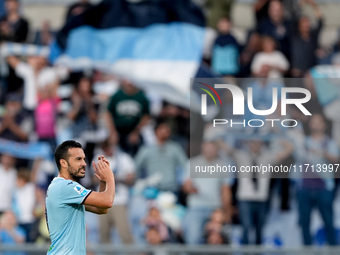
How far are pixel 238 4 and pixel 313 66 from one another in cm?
276

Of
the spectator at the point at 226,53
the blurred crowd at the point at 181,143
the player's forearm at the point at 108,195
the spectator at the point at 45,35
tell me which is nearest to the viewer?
the player's forearm at the point at 108,195

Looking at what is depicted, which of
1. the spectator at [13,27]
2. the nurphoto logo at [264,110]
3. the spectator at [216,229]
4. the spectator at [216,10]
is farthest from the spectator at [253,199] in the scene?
the spectator at [13,27]

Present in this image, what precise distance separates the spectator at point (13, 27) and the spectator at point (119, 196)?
3640 millimetres

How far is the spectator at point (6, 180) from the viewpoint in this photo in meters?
10.8

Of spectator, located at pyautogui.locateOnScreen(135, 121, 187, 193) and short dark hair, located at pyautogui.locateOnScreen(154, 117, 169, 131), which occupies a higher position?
short dark hair, located at pyautogui.locateOnScreen(154, 117, 169, 131)

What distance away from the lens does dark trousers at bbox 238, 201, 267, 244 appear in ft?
32.6

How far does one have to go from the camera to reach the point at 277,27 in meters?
11.1

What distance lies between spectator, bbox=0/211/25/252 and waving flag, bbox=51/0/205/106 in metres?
3.29

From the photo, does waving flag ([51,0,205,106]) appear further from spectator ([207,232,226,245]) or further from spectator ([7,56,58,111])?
spectator ([207,232,226,245])

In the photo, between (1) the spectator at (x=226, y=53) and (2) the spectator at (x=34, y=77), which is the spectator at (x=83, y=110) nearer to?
(2) the spectator at (x=34, y=77)

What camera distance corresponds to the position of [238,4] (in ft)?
42.4

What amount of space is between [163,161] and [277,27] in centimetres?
325

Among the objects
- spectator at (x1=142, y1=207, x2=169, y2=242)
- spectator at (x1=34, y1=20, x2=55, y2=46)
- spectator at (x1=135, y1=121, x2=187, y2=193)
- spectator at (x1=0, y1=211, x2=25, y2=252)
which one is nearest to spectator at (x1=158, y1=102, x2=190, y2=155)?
spectator at (x1=135, y1=121, x2=187, y2=193)

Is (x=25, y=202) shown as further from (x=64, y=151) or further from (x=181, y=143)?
(x=64, y=151)
